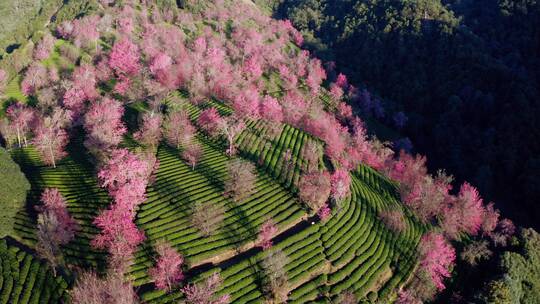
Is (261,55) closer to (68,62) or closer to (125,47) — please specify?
(125,47)

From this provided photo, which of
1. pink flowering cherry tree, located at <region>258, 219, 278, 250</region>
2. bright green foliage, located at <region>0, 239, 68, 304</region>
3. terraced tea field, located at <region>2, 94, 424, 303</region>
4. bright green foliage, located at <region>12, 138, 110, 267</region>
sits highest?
pink flowering cherry tree, located at <region>258, 219, 278, 250</region>

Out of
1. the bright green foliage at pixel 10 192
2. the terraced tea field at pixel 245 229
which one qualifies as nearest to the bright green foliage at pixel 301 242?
the terraced tea field at pixel 245 229

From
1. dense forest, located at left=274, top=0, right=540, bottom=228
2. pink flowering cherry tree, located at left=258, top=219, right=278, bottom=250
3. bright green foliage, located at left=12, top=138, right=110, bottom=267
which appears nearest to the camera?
bright green foliage, located at left=12, top=138, right=110, bottom=267

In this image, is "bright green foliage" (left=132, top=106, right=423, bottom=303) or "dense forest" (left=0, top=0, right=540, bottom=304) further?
"dense forest" (left=0, top=0, right=540, bottom=304)

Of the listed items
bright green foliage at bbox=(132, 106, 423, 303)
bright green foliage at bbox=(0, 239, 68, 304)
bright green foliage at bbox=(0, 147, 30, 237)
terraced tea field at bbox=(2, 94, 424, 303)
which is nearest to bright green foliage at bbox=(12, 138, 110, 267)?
terraced tea field at bbox=(2, 94, 424, 303)

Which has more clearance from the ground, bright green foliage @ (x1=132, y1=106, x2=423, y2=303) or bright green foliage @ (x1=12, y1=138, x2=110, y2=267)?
bright green foliage @ (x1=132, y1=106, x2=423, y2=303)

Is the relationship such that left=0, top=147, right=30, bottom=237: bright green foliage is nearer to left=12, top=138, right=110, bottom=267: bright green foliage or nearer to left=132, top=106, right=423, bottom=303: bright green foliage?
left=12, top=138, right=110, bottom=267: bright green foliage

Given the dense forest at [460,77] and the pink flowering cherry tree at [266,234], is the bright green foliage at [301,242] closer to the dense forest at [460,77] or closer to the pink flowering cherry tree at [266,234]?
the pink flowering cherry tree at [266,234]
